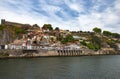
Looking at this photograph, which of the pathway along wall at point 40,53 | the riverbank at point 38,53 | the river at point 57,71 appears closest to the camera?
the river at point 57,71

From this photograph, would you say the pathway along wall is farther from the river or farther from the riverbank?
the river

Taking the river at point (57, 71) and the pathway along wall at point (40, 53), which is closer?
the river at point (57, 71)

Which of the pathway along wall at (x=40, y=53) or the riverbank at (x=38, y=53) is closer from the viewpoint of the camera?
the riverbank at (x=38, y=53)

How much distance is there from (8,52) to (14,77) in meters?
55.1

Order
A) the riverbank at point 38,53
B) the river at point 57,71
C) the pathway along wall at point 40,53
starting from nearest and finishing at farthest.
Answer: the river at point 57,71 < the riverbank at point 38,53 < the pathway along wall at point 40,53

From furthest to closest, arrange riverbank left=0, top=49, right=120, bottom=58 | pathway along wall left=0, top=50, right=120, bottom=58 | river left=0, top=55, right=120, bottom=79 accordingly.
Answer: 1. pathway along wall left=0, top=50, right=120, bottom=58
2. riverbank left=0, top=49, right=120, bottom=58
3. river left=0, top=55, right=120, bottom=79

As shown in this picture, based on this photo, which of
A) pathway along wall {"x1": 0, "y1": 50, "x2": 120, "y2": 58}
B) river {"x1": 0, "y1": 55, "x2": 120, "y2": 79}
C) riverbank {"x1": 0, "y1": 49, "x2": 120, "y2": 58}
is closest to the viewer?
river {"x1": 0, "y1": 55, "x2": 120, "y2": 79}

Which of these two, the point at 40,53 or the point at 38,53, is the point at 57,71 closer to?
the point at 38,53

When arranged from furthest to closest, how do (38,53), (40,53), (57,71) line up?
(40,53) < (38,53) < (57,71)

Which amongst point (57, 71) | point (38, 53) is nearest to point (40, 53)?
point (38, 53)

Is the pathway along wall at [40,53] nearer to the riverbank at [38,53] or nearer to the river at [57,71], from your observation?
the riverbank at [38,53]

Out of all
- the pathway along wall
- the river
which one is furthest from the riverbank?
the river

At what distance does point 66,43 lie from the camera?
123938 millimetres

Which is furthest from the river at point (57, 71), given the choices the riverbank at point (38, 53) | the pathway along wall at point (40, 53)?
the pathway along wall at point (40, 53)
